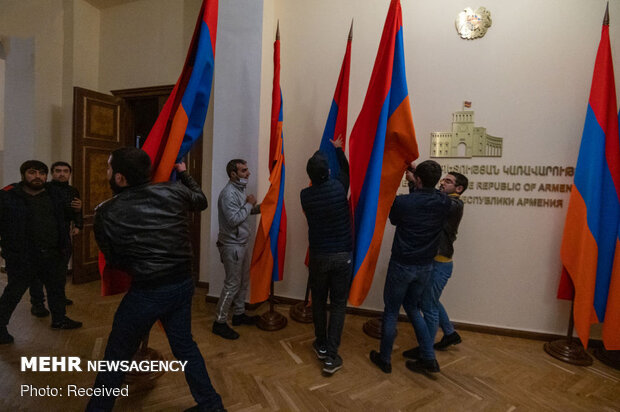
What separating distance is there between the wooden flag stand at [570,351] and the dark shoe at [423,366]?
1.22 m

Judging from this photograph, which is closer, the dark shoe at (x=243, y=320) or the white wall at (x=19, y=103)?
the dark shoe at (x=243, y=320)

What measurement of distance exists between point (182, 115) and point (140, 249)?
84 centimetres

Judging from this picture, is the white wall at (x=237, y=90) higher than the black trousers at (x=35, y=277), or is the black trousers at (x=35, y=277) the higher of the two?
the white wall at (x=237, y=90)

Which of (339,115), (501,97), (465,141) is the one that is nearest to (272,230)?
(339,115)

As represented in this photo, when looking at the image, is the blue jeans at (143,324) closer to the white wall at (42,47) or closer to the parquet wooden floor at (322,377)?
the parquet wooden floor at (322,377)

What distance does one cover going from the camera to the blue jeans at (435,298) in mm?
2459

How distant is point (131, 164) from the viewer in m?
1.54

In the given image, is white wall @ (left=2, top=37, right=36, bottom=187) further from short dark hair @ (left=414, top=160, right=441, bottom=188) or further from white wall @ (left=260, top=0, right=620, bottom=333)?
short dark hair @ (left=414, top=160, right=441, bottom=188)

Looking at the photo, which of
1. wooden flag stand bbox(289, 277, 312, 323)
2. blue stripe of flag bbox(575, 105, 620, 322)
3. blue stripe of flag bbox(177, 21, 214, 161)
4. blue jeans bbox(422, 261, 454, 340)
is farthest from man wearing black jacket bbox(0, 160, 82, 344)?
blue stripe of flag bbox(575, 105, 620, 322)

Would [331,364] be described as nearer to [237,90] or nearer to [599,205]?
[599,205]

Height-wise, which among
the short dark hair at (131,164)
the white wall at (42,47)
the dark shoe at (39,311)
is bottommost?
the dark shoe at (39,311)

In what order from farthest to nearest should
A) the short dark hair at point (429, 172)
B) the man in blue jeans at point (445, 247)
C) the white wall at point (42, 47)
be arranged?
1. the white wall at point (42, 47)
2. the man in blue jeans at point (445, 247)
3. the short dark hair at point (429, 172)

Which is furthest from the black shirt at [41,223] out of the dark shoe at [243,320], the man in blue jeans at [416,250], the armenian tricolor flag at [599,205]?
the armenian tricolor flag at [599,205]

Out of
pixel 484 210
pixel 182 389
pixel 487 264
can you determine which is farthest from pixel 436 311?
pixel 182 389
